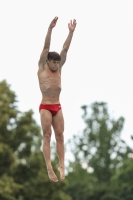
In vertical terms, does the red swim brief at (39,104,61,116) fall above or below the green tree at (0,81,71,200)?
above

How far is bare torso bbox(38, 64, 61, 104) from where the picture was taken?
16.7m

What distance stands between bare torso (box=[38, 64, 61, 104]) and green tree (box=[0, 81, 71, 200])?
3980 centimetres

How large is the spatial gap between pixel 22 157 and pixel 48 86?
137 feet

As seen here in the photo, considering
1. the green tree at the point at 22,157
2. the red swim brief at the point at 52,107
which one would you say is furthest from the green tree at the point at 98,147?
the red swim brief at the point at 52,107

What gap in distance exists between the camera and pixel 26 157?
58125 mm

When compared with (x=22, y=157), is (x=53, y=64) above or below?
above

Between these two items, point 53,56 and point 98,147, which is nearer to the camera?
point 53,56

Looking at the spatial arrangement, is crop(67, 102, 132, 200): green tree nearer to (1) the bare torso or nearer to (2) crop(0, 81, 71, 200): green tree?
(2) crop(0, 81, 71, 200): green tree

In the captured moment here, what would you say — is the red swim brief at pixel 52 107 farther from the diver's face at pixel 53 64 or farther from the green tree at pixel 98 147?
the green tree at pixel 98 147

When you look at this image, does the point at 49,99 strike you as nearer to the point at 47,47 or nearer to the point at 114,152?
the point at 47,47

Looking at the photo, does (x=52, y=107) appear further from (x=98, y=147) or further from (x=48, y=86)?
(x=98, y=147)

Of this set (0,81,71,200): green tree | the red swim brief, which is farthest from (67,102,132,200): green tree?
the red swim brief

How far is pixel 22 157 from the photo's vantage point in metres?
58.2

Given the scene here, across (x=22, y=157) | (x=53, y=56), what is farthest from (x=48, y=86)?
(x=22, y=157)
